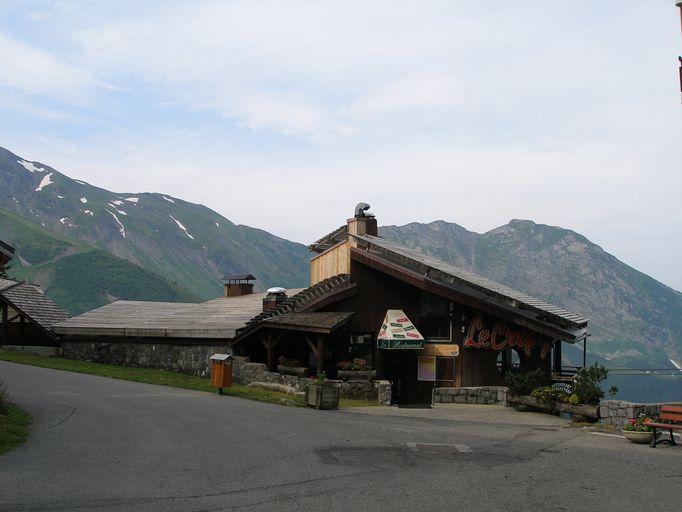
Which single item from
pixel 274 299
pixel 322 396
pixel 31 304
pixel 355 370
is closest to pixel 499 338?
Result: pixel 355 370

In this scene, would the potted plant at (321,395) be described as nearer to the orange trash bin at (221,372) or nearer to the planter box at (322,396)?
the planter box at (322,396)

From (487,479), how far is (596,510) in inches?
91.7

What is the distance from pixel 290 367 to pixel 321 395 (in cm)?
613

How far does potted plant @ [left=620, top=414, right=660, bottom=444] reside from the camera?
61.9 feet

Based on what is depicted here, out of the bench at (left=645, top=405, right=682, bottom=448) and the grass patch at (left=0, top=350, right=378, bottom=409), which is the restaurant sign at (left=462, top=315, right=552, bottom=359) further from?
the bench at (left=645, top=405, right=682, bottom=448)

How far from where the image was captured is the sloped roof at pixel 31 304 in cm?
3784

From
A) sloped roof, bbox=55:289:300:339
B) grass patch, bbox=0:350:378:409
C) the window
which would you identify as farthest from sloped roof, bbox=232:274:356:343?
the window

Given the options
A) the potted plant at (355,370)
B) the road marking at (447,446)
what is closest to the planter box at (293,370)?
the potted plant at (355,370)

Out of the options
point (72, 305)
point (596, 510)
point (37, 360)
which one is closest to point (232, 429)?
point (596, 510)

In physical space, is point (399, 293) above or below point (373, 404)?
above

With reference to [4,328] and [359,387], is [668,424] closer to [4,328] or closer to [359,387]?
[359,387]

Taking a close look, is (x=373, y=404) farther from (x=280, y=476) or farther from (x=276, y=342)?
(x=280, y=476)

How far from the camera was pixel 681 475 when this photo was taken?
14.7 m

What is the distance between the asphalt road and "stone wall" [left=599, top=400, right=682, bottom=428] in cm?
139
